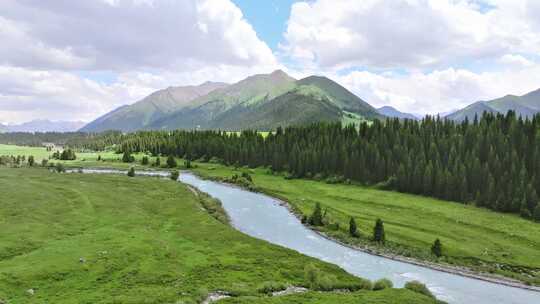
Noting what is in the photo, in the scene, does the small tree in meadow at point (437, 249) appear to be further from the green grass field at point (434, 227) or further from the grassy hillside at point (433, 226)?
the grassy hillside at point (433, 226)

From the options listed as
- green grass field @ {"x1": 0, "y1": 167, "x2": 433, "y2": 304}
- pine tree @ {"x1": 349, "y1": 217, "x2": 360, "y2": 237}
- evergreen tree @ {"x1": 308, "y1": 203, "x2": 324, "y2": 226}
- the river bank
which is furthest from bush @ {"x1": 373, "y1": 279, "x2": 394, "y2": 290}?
evergreen tree @ {"x1": 308, "y1": 203, "x2": 324, "y2": 226}

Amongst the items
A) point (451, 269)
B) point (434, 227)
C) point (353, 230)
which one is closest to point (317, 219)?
point (353, 230)

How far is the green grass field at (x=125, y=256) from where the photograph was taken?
42906 mm

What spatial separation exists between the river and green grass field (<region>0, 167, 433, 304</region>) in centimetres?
712

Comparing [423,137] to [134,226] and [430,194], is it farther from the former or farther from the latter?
[134,226]

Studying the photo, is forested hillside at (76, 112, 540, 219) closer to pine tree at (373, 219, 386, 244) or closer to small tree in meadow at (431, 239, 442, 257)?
small tree in meadow at (431, 239, 442, 257)

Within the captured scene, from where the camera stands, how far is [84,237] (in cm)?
6172

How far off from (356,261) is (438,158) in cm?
7753

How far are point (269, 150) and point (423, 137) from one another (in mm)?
74905

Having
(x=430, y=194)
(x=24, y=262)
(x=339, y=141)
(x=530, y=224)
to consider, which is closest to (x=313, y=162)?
(x=339, y=141)

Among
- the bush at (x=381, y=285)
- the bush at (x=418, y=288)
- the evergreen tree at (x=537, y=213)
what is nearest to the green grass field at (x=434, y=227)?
the evergreen tree at (x=537, y=213)

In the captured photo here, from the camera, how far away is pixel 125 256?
5362 cm

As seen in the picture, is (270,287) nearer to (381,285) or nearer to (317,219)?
(381,285)

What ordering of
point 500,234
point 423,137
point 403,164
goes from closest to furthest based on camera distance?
1. point 500,234
2. point 403,164
3. point 423,137
